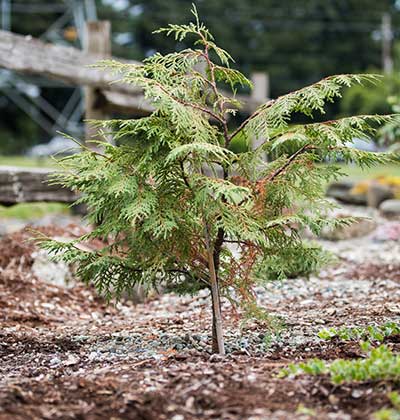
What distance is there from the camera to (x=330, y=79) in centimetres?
434

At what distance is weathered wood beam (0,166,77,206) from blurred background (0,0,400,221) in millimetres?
20903

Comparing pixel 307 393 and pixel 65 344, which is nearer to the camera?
pixel 307 393

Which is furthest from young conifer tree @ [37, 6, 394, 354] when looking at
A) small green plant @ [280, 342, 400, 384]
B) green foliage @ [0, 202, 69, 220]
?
green foliage @ [0, 202, 69, 220]

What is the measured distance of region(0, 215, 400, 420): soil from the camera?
3.22 metres

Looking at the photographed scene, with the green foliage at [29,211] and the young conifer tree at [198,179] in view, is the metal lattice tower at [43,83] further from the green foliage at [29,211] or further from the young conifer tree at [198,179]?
the young conifer tree at [198,179]

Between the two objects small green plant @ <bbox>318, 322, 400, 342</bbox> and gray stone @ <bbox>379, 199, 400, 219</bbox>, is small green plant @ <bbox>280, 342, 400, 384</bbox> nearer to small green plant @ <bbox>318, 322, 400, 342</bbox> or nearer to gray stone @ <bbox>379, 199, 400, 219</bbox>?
small green plant @ <bbox>318, 322, 400, 342</bbox>

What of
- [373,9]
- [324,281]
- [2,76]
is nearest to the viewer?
[324,281]

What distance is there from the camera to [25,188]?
829 cm

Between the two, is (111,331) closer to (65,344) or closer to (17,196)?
(65,344)

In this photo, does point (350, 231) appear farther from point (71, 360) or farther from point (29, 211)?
point (71, 360)

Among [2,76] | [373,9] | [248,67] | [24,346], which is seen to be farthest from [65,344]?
[373,9]

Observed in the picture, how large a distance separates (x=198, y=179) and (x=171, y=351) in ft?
3.50

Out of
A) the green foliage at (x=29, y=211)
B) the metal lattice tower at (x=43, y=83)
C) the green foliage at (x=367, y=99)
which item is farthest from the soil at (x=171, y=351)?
the metal lattice tower at (x=43, y=83)

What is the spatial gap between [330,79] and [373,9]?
4001cm
